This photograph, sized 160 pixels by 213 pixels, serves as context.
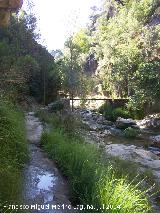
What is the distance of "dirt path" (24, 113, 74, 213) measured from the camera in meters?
4.72

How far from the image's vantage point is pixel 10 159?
5203 mm

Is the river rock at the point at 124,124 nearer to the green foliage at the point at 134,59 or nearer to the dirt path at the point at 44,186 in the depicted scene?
the green foliage at the point at 134,59

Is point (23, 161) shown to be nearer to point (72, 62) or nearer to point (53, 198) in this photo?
point (53, 198)

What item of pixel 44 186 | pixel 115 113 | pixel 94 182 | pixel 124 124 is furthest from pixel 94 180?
pixel 115 113

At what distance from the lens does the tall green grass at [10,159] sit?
408 cm

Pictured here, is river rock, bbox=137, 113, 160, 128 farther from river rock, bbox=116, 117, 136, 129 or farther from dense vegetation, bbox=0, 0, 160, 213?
dense vegetation, bbox=0, 0, 160, 213

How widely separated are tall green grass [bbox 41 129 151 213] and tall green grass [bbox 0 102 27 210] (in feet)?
2.70

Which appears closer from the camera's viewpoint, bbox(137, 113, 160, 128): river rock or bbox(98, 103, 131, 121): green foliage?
bbox(137, 113, 160, 128): river rock

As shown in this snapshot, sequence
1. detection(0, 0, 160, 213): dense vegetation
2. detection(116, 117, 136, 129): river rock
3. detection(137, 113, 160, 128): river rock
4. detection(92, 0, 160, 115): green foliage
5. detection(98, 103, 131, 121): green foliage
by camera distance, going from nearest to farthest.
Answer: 1. detection(0, 0, 160, 213): dense vegetation
2. detection(116, 117, 136, 129): river rock
3. detection(137, 113, 160, 128): river rock
4. detection(92, 0, 160, 115): green foliage
5. detection(98, 103, 131, 121): green foliage

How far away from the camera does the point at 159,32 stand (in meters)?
24.7

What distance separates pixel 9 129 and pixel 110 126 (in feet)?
45.3

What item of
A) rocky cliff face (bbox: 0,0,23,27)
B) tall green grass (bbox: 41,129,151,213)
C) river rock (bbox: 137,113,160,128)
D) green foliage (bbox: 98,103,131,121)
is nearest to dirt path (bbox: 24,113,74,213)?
tall green grass (bbox: 41,129,151,213)

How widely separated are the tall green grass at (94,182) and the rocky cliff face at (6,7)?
2446 millimetres

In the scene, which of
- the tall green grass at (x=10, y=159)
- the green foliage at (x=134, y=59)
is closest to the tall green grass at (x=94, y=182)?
the tall green grass at (x=10, y=159)
